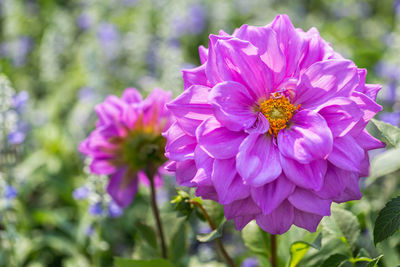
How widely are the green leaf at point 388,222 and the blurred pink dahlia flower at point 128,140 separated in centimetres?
48

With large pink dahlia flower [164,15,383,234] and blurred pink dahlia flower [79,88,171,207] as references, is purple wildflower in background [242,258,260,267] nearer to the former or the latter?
blurred pink dahlia flower [79,88,171,207]

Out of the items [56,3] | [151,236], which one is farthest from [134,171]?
[56,3]

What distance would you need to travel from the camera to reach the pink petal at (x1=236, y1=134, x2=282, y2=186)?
646 mm

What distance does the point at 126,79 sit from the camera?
2.32 meters

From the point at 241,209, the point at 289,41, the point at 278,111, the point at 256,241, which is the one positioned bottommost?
the point at 256,241

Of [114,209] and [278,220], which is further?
[114,209]

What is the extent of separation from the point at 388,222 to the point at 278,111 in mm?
246

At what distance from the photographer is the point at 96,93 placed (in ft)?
6.85

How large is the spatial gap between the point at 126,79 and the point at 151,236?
4.51 feet

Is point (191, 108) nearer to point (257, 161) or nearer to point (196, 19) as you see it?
point (257, 161)

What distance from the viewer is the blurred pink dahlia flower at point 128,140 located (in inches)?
40.1

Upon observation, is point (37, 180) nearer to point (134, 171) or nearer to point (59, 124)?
point (59, 124)

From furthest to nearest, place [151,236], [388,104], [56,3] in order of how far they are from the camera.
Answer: [56,3] < [388,104] < [151,236]

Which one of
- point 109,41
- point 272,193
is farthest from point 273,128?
point 109,41
